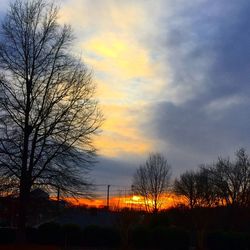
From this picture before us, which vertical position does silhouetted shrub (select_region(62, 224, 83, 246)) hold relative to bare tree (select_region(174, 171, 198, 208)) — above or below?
below

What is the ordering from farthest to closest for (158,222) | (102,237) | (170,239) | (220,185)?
(220,185)
(158,222)
(102,237)
(170,239)

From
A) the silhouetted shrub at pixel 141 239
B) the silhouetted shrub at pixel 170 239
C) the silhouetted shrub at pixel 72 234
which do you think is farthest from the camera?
the silhouetted shrub at pixel 72 234

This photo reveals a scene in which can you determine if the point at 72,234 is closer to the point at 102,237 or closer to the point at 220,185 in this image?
the point at 102,237

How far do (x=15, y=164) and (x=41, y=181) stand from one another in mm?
1693

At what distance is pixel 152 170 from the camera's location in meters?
73.5

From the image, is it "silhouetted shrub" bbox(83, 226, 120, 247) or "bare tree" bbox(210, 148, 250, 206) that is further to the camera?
"bare tree" bbox(210, 148, 250, 206)

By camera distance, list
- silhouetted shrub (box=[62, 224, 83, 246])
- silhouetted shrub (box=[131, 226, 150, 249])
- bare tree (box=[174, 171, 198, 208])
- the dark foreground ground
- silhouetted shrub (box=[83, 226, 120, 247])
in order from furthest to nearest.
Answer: bare tree (box=[174, 171, 198, 208]) < silhouetted shrub (box=[83, 226, 120, 247]) < silhouetted shrub (box=[62, 224, 83, 246]) < silhouetted shrub (box=[131, 226, 150, 249]) < the dark foreground ground

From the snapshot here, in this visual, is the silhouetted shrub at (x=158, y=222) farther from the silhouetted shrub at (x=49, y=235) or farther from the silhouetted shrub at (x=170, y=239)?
the silhouetted shrub at (x=49, y=235)

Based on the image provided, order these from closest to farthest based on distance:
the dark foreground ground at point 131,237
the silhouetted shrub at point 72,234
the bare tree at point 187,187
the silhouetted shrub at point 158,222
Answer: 1. the dark foreground ground at point 131,237
2. the silhouetted shrub at point 72,234
3. the silhouetted shrub at point 158,222
4. the bare tree at point 187,187

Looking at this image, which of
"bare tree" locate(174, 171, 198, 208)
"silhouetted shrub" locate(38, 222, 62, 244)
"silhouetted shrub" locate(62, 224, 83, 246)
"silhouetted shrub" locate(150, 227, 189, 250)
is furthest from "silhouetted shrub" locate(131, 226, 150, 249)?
"bare tree" locate(174, 171, 198, 208)

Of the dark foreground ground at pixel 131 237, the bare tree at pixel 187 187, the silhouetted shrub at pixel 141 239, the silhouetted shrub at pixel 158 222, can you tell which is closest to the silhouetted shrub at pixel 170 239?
the dark foreground ground at pixel 131 237

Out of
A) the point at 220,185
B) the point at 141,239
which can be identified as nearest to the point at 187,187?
the point at 220,185

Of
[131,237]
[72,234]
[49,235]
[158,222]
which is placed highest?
[158,222]

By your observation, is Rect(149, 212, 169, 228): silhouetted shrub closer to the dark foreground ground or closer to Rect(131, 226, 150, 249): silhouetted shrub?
the dark foreground ground
